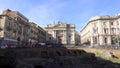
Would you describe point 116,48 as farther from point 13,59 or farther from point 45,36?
point 45,36

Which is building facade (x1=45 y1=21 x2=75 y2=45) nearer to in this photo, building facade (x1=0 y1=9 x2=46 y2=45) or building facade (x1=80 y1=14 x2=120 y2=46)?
building facade (x1=80 y1=14 x2=120 y2=46)

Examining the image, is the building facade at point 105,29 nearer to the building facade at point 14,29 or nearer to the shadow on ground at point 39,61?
the building facade at point 14,29

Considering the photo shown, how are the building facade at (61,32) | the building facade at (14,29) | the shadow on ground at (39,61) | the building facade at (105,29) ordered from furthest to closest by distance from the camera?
the building facade at (61,32) → the building facade at (105,29) → the building facade at (14,29) → the shadow on ground at (39,61)

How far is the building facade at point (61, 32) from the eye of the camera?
5281 inches

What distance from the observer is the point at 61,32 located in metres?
136

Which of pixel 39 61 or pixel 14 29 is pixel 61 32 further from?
pixel 39 61

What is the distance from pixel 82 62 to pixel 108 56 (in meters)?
16.5

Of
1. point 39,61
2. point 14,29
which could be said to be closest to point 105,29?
point 14,29

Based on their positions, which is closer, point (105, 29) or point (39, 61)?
point (39, 61)

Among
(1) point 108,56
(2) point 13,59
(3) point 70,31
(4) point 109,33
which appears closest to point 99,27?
(4) point 109,33

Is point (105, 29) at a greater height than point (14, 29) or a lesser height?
greater

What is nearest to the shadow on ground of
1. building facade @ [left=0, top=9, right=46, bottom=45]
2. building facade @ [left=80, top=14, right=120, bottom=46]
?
building facade @ [left=0, top=9, right=46, bottom=45]

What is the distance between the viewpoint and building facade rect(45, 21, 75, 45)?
440 feet

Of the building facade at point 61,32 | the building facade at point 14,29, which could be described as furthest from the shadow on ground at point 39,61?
the building facade at point 61,32
